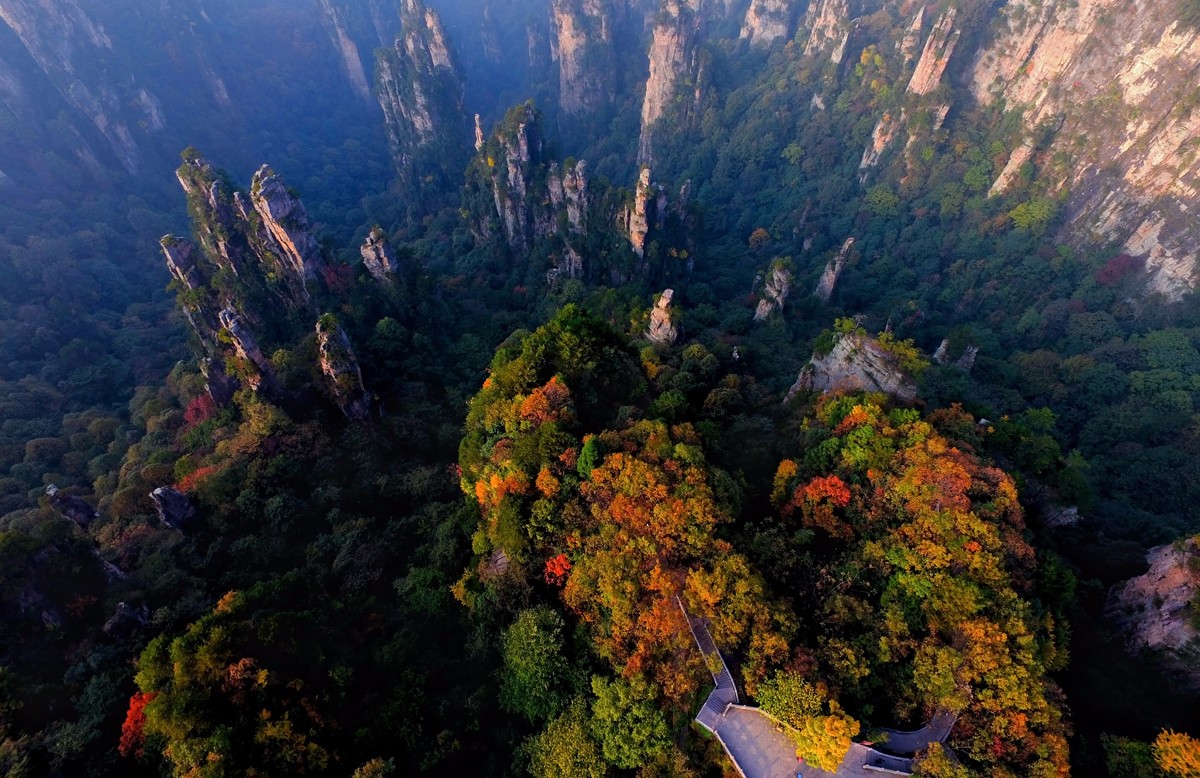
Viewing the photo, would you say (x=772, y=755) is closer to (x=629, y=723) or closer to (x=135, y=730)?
(x=629, y=723)

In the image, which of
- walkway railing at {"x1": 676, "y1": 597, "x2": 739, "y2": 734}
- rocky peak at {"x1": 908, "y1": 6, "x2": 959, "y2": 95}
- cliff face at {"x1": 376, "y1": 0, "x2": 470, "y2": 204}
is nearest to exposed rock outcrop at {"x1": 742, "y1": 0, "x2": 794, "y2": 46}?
rocky peak at {"x1": 908, "y1": 6, "x2": 959, "y2": 95}

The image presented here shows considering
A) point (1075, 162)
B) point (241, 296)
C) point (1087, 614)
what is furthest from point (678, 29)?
point (1087, 614)

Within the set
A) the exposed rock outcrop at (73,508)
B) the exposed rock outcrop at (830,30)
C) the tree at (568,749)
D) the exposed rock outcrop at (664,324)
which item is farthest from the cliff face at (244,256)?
the exposed rock outcrop at (830,30)

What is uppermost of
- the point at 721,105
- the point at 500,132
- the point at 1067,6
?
the point at 1067,6

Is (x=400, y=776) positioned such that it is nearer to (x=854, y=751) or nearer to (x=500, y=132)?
(x=854, y=751)

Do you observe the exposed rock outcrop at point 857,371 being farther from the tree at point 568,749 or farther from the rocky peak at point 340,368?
the rocky peak at point 340,368

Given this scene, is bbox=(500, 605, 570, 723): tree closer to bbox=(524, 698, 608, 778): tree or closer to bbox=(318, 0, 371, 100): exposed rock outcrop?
bbox=(524, 698, 608, 778): tree
